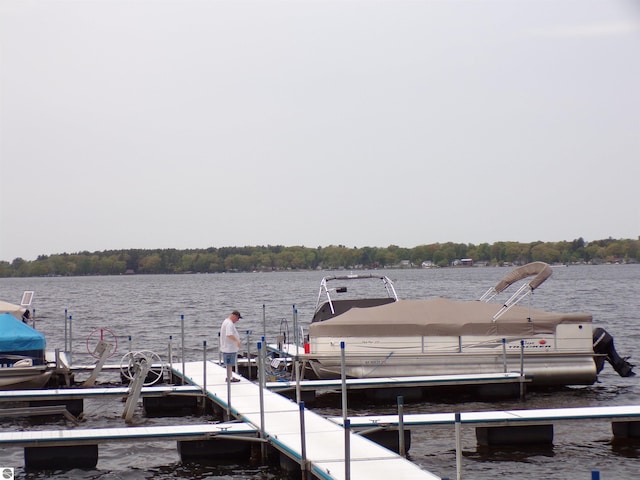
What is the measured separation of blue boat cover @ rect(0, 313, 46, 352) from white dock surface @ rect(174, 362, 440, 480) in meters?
5.31

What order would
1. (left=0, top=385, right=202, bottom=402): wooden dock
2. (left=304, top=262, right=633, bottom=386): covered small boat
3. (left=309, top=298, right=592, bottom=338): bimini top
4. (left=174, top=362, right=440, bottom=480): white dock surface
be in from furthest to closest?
1. (left=309, top=298, right=592, bottom=338): bimini top
2. (left=304, top=262, right=633, bottom=386): covered small boat
3. (left=0, top=385, right=202, bottom=402): wooden dock
4. (left=174, top=362, right=440, bottom=480): white dock surface

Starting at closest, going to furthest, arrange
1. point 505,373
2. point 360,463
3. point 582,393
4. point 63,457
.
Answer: point 360,463 < point 63,457 < point 505,373 < point 582,393

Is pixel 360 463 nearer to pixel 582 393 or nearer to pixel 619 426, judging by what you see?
pixel 619 426

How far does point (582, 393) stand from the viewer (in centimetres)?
2458

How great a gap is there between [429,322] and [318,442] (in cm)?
897

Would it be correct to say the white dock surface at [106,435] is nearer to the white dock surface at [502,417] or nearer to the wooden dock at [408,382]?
the white dock surface at [502,417]

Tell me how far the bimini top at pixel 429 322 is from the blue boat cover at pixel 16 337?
23.1 feet

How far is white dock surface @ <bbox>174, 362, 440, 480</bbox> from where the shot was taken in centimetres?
1302

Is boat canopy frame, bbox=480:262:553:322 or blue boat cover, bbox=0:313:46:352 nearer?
blue boat cover, bbox=0:313:46:352

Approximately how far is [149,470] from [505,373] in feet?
32.8

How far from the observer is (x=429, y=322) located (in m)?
23.4

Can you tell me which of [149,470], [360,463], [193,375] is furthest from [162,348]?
[360,463]

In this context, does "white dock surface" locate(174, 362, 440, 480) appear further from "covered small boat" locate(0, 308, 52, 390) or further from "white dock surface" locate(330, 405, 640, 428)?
"covered small boat" locate(0, 308, 52, 390)

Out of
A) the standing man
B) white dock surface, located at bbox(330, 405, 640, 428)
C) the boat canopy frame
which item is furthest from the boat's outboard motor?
the standing man
